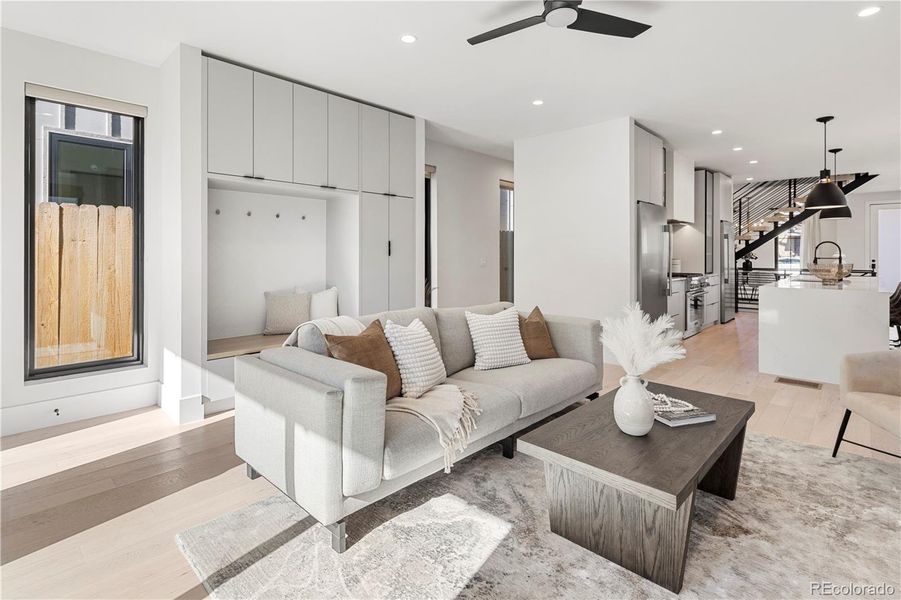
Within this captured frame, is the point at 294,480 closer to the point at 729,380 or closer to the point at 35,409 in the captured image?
the point at 35,409

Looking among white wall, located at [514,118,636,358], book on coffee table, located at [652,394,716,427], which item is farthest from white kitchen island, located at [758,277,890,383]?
book on coffee table, located at [652,394,716,427]

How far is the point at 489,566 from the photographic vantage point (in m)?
1.76

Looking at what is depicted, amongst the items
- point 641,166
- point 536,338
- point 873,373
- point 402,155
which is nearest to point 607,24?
point 536,338

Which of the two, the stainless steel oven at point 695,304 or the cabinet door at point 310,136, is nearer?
the cabinet door at point 310,136

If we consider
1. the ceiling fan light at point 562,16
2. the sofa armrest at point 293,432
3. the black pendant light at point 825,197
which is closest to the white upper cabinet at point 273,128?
the sofa armrest at point 293,432

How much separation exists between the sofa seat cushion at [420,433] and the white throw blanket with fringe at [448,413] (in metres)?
0.03

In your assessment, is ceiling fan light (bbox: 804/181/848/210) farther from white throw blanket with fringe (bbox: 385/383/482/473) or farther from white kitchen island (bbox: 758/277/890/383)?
white throw blanket with fringe (bbox: 385/383/482/473)

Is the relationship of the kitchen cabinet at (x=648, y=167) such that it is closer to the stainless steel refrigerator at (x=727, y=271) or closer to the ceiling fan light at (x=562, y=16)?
the ceiling fan light at (x=562, y=16)

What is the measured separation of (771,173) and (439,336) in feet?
28.2

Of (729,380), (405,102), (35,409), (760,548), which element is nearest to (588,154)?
(405,102)

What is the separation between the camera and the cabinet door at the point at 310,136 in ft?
13.1

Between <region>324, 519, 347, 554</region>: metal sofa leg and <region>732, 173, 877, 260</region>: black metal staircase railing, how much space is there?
1054 centimetres

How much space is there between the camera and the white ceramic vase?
1938 millimetres

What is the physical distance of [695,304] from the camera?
23.4ft
